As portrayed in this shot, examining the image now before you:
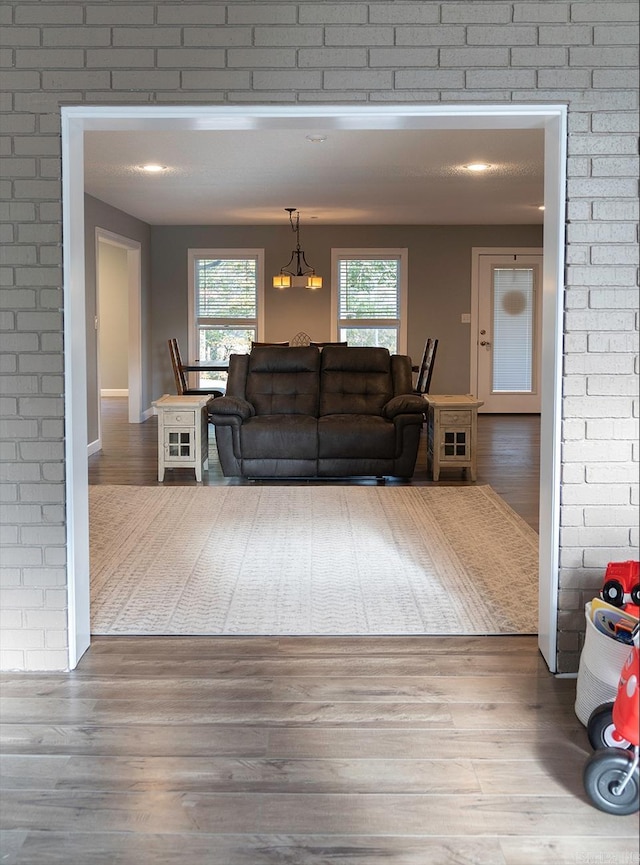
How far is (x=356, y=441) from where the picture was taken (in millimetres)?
6680

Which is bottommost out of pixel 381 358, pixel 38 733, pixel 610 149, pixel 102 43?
pixel 38 733

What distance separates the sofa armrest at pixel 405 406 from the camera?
664 centimetres

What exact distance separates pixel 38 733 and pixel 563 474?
5.96 ft

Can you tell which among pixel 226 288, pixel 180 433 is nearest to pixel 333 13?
pixel 180 433

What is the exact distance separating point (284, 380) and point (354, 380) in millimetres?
595

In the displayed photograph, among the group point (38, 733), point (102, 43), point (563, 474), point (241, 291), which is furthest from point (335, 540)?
point (241, 291)

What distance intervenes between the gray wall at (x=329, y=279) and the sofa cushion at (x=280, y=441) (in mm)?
4479

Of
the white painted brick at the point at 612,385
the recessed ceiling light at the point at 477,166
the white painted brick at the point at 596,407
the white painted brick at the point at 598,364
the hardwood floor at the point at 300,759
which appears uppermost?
the recessed ceiling light at the point at 477,166

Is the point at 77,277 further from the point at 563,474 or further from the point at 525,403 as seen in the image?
the point at 525,403

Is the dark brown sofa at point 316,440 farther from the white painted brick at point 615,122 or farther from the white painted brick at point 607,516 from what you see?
the white painted brick at point 615,122

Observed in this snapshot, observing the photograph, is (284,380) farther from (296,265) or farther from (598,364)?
(598,364)

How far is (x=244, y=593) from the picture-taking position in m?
3.84

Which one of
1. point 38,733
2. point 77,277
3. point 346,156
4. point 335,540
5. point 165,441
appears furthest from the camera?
point 165,441

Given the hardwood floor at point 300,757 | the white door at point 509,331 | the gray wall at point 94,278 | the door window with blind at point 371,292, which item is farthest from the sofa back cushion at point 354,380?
the hardwood floor at point 300,757
